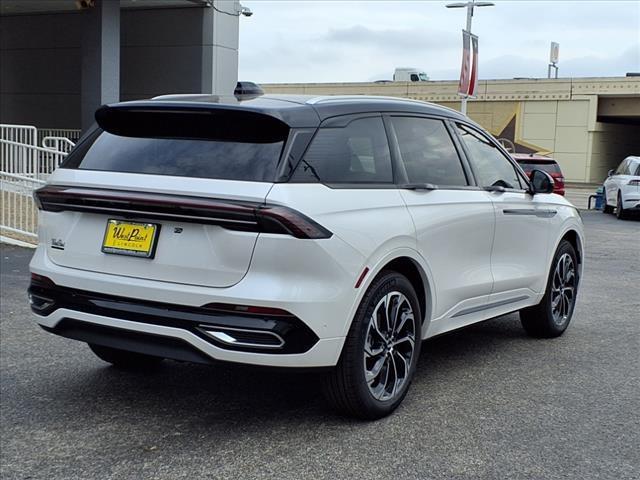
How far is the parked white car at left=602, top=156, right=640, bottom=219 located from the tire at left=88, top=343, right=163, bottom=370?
18347mm

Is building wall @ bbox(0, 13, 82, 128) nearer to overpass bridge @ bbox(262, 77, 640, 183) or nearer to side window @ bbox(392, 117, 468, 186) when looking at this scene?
side window @ bbox(392, 117, 468, 186)

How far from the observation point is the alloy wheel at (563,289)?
21.7 ft

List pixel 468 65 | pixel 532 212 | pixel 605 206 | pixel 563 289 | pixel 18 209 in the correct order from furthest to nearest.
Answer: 1. pixel 605 206
2. pixel 468 65
3. pixel 18 209
4. pixel 563 289
5. pixel 532 212

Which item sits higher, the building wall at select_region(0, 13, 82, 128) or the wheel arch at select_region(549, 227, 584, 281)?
the building wall at select_region(0, 13, 82, 128)

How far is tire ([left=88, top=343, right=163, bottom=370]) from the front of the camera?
525 centimetres

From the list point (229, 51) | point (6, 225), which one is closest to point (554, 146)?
point (229, 51)

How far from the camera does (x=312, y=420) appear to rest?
4461mm

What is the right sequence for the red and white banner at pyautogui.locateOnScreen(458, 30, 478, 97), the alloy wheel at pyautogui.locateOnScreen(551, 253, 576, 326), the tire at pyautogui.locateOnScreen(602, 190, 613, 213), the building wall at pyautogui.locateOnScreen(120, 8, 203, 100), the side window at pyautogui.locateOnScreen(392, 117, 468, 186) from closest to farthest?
1. the side window at pyautogui.locateOnScreen(392, 117, 468, 186)
2. the alloy wheel at pyautogui.locateOnScreen(551, 253, 576, 326)
3. the red and white banner at pyautogui.locateOnScreen(458, 30, 478, 97)
4. the building wall at pyautogui.locateOnScreen(120, 8, 203, 100)
5. the tire at pyautogui.locateOnScreen(602, 190, 613, 213)

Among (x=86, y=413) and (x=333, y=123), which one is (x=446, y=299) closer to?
(x=333, y=123)

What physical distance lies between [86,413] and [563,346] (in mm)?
3595

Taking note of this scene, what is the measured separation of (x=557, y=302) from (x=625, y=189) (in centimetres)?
1623

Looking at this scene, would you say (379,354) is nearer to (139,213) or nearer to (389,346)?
(389,346)

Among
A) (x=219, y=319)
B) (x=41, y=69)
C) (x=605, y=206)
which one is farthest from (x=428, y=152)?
(x=41, y=69)

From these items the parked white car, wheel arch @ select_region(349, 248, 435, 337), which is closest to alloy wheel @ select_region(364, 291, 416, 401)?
wheel arch @ select_region(349, 248, 435, 337)
